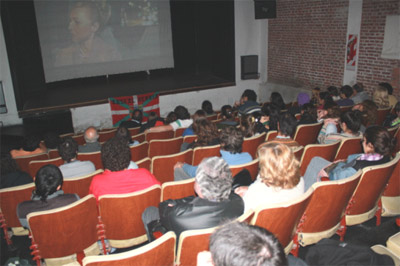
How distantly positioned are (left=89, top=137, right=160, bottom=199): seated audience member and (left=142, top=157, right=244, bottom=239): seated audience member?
2.29ft

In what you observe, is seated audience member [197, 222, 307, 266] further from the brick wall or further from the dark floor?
the brick wall

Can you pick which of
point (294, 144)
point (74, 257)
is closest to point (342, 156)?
point (294, 144)

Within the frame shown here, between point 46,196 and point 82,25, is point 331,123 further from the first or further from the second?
point 82,25

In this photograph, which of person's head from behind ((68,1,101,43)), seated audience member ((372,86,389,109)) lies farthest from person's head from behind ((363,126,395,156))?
person's head from behind ((68,1,101,43))

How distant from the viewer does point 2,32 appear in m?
8.08

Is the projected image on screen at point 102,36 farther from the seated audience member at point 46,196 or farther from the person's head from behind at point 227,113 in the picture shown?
the seated audience member at point 46,196

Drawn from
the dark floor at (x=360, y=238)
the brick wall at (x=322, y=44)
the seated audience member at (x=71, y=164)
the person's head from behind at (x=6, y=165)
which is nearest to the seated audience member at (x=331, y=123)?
the dark floor at (x=360, y=238)

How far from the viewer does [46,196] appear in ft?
8.29

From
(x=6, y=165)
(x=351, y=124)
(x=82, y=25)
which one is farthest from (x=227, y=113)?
(x=82, y=25)

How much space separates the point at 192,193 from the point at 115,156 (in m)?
0.69

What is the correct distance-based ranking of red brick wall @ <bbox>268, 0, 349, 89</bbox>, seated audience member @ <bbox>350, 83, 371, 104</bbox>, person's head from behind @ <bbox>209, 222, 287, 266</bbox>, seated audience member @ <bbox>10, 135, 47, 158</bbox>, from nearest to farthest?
person's head from behind @ <bbox>209, 222, 287, 266</bbox> → seated audience member @ <bbox>10, 135, 47, 158</bbox> → seated audience member @ <bbox>350, 83, 371, 104</bbox> → red brick wall @ <bbox>268, 0, 349, 89</bbox>

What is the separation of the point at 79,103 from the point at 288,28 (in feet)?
19.4

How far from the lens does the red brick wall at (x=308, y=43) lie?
820 centimetres

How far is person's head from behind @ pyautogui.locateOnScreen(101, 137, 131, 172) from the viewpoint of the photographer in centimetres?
→ 281
